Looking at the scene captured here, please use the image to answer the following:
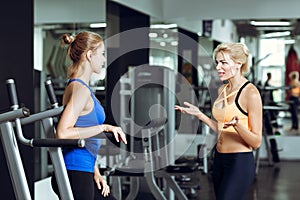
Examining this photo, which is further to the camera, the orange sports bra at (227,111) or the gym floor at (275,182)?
the gym floor at (275,182)

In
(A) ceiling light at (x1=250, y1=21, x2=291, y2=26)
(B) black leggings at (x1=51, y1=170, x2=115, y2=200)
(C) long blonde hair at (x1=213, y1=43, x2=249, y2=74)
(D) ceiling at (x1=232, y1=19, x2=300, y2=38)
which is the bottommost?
(B) black leggings at (x1=51, y1=170, x2=115, y2=200)

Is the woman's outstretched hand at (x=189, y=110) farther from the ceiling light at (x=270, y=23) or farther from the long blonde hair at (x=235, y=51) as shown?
the ceiling light at (x=270, y=23)

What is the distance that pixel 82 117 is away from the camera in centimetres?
270

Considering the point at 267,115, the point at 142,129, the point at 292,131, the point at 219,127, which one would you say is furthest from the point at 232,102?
the point at 292,131

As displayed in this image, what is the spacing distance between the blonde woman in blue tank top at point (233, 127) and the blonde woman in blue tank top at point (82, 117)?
1.82ft

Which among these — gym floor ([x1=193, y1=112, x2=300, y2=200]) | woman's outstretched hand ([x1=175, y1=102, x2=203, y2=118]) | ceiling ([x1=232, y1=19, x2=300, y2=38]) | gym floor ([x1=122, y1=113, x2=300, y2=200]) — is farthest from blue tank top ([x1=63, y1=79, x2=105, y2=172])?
ceiling ([x1=232, y1=19, x2=300, y2=38])

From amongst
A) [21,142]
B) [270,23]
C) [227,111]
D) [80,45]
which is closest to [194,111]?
[227,111]

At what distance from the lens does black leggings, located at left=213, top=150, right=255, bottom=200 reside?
10.3 feet

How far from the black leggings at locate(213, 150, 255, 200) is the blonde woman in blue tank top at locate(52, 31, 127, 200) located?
73cm

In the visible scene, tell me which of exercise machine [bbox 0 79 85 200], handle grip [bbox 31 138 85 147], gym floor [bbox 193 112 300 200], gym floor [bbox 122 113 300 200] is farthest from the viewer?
Answer: gym floor [bbox 193 112 300 200]

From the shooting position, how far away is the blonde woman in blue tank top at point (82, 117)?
2.61 m

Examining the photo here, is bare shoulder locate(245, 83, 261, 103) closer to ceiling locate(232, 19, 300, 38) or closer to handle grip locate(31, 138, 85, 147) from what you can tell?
handle grip locate(31, 138, 85, 147)

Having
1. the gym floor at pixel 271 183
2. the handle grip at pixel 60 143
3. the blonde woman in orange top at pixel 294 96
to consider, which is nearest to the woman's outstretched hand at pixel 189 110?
the handle grip at pixel 60 143

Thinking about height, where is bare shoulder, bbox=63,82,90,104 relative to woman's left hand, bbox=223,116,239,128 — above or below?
above
